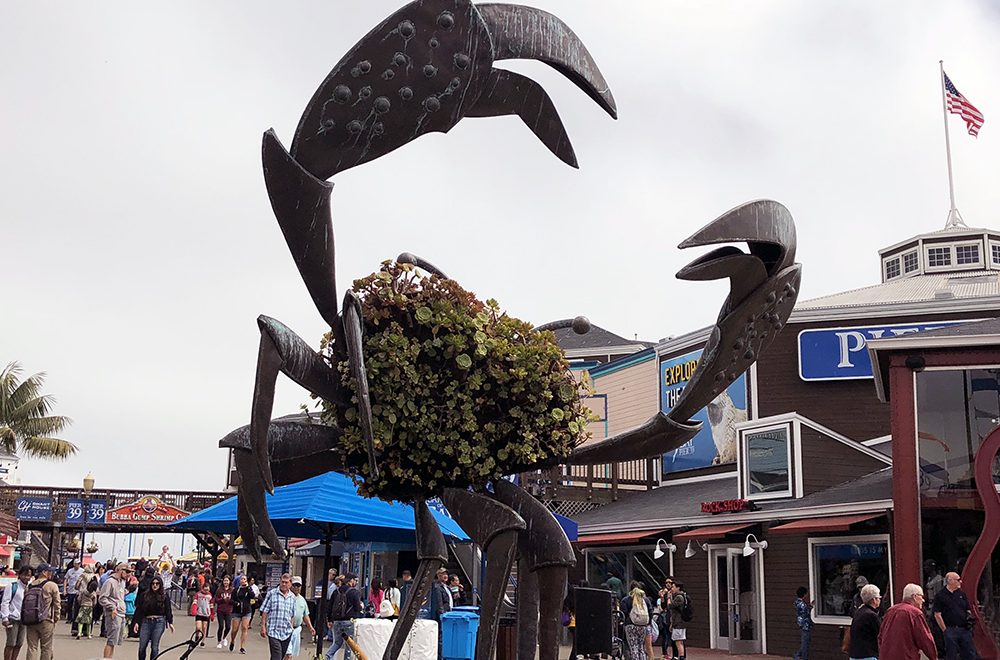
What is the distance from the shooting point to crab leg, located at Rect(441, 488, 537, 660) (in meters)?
5.39

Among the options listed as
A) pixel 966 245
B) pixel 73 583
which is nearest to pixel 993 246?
pixel 966 245

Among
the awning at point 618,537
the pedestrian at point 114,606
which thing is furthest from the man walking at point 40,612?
the awning at point 618,537

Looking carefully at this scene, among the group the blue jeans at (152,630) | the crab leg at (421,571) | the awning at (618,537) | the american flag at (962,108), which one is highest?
the american flag at (962,108)

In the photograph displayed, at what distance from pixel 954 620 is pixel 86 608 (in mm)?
17091

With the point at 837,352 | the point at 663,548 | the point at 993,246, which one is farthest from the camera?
the point at 993,246

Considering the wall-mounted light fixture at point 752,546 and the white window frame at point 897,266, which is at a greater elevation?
the white window frame at point 897,266

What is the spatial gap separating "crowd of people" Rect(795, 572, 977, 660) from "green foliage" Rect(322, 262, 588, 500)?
519cm

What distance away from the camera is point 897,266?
30297 mm

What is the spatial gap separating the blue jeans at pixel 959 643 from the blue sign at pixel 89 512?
32.0 meters

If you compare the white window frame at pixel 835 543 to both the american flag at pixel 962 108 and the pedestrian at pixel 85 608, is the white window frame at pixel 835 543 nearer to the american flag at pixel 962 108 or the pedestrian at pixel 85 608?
the american flag at pixel 962 108

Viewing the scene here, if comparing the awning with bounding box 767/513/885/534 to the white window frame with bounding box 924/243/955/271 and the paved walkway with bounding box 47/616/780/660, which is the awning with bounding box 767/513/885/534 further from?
the white window frame with bounding box 924/243/955/271

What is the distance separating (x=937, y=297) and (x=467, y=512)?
2054 centimetres

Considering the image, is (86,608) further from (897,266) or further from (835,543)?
(897,266)

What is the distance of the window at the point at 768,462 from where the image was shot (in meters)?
21.2
